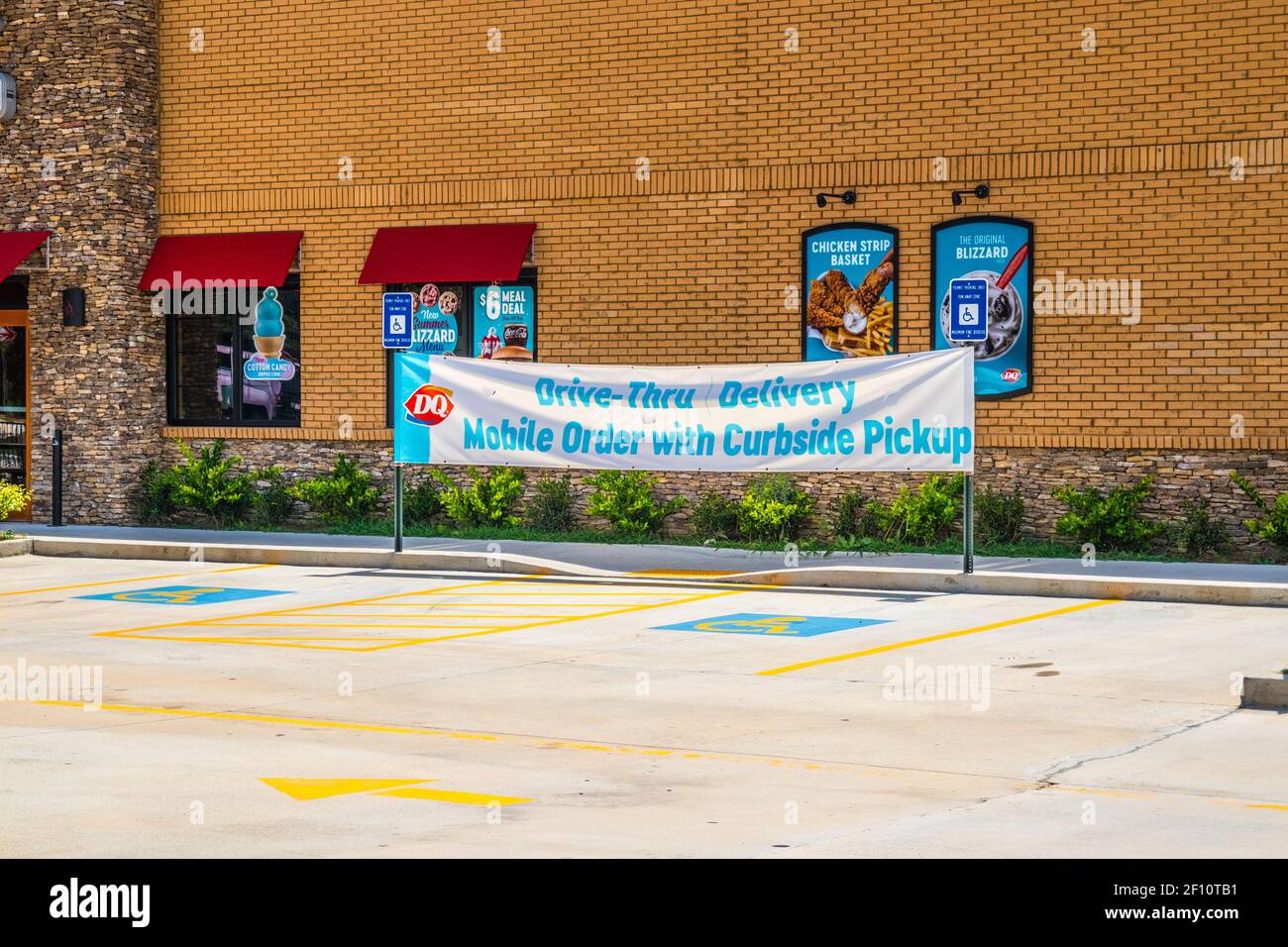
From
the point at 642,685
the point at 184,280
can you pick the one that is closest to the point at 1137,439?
the point at 642,685

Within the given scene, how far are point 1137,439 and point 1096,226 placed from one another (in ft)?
7.85

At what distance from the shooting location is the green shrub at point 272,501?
24.5 meters

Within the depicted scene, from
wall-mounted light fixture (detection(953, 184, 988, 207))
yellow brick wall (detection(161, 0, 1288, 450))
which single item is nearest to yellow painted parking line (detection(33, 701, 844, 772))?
yellow brick wall (detection(161, 0, 1288, 450))

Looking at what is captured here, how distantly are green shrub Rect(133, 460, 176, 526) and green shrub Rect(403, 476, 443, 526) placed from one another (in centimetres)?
347

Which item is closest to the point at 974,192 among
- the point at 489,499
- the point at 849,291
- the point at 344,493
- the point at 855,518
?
the point at 849,291

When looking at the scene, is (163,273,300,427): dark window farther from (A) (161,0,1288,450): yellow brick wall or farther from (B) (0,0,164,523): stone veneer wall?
(A) (161,0,1288,450): yellow brick wall

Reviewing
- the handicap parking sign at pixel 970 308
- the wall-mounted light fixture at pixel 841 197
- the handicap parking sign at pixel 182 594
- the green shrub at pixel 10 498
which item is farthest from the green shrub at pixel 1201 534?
the green shrub at pixel 10 498

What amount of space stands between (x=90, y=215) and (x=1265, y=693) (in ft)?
60.3

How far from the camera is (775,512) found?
21219mm

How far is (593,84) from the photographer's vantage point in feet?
74.8

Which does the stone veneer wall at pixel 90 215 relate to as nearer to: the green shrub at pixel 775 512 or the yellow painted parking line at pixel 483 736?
the green shrub at pixel 775 512

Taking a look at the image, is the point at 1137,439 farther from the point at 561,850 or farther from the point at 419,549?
the point at 561,850

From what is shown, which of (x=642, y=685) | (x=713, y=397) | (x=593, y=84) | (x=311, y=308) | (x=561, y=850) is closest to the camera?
(x=561, y=850)

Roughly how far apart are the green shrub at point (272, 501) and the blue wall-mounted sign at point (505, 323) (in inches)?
130
